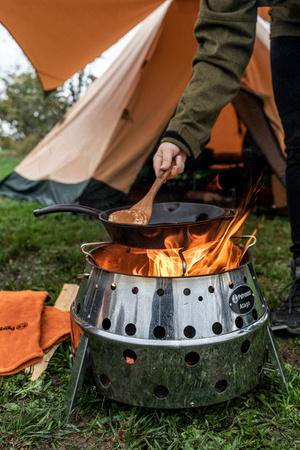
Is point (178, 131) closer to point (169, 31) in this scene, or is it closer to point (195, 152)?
point (195, 152)

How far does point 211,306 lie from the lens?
1.03m

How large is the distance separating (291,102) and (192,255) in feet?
2.52

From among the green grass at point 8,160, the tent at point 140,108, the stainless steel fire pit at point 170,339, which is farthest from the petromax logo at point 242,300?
the green grass at point 8,160

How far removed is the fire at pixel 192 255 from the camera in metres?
1.14

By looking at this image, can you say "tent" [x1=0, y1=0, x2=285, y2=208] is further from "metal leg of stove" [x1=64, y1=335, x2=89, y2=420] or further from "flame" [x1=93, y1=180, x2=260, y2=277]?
"metal leg of stove" [x1=64, y1=335, x2=89, y2=420]

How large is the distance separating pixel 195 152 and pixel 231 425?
30.1 inches

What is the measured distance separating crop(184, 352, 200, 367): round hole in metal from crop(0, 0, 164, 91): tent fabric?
2.02 m

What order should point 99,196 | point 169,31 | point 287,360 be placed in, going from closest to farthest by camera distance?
point 287,360 < point 169,31 < point 99,196

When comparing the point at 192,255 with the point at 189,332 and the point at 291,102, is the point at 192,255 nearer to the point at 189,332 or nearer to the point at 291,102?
the point at 189,332

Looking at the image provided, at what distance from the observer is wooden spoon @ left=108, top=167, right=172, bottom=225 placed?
120 cm

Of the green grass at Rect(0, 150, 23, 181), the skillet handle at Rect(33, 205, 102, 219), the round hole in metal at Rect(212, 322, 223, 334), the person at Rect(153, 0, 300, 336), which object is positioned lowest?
the green grass at Rect(0, 150, 23, 181)

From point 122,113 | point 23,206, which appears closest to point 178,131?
point 122,113

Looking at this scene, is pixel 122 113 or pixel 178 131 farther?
pixel 122 113

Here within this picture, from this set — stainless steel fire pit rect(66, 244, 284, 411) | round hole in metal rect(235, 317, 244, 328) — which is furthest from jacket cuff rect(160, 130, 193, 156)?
round hole in metal rect(235, 317, 244, 328)
